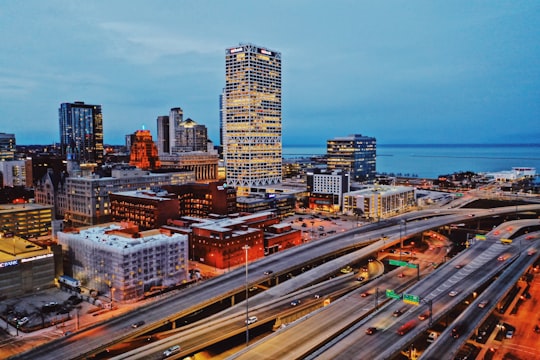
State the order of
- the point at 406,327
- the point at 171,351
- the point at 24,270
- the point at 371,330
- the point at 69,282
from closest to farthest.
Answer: the point at 171,351 < the point at 371,330 < the point at 406,327 < the point at 24,270 < the point at 69,282

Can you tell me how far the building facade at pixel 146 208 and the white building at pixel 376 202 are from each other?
68.4 meters

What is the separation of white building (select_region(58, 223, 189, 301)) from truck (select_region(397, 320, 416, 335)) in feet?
149

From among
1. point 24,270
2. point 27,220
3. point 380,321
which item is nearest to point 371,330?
point 380,321

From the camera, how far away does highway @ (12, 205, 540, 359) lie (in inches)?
2215

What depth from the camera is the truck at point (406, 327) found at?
56.9 m

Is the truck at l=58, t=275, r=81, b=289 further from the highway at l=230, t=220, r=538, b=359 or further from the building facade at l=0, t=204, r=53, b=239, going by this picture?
the highway at l=230, t=220, r=538, b=359

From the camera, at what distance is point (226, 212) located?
133m

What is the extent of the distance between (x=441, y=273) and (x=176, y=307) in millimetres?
50091

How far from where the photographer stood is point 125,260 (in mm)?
78000

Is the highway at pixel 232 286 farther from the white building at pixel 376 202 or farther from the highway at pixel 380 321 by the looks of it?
the white building at pixel 376 202

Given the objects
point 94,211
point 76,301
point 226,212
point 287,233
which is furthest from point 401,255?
point 94,211

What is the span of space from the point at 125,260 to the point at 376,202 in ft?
342

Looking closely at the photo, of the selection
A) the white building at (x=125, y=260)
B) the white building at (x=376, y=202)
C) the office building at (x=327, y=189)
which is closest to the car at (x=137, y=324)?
the white building at (x=125, y=260)

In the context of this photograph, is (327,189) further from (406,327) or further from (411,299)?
(406,327)
